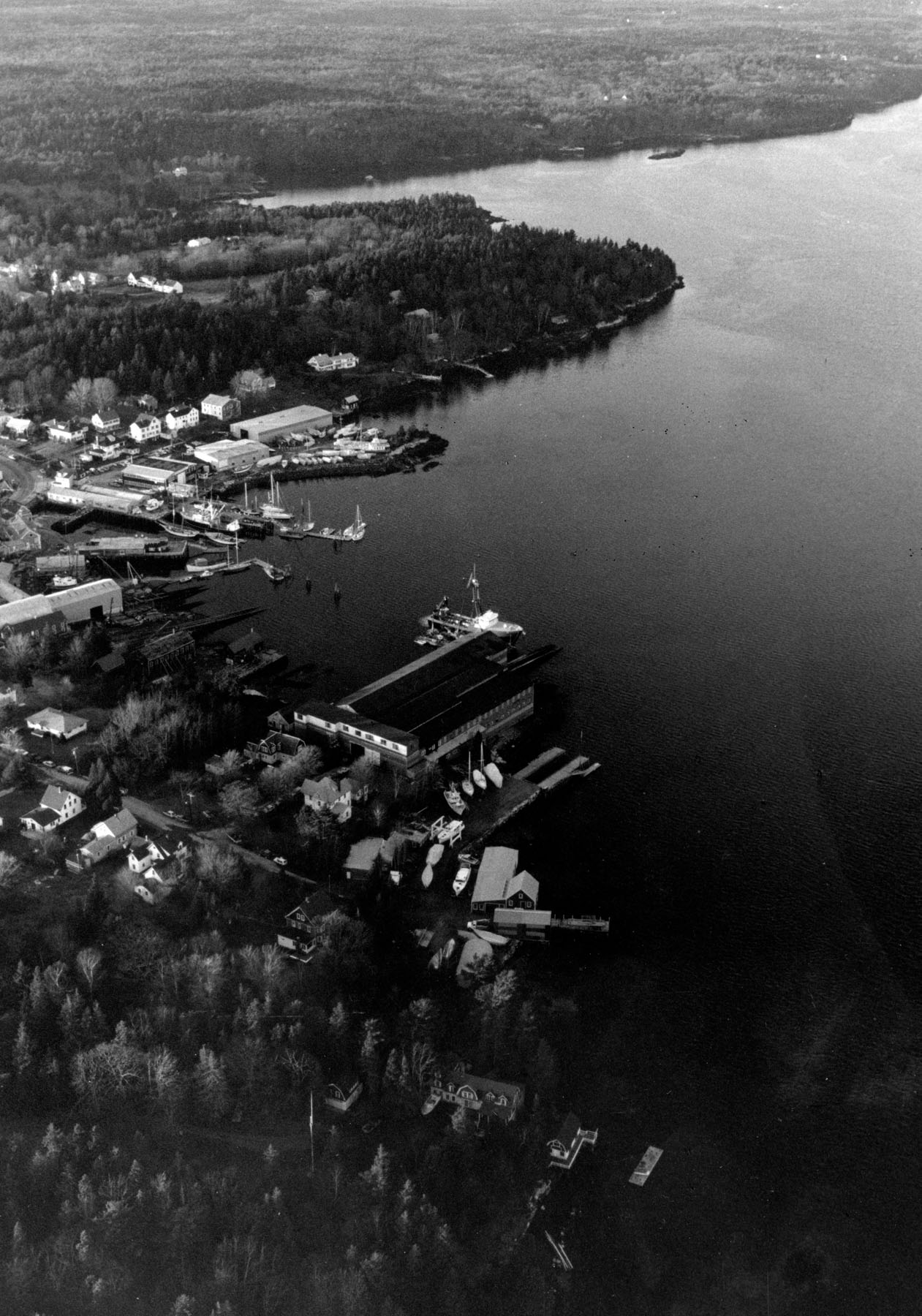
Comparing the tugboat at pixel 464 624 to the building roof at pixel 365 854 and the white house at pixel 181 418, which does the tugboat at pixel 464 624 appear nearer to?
the building roof at pixel 365 854

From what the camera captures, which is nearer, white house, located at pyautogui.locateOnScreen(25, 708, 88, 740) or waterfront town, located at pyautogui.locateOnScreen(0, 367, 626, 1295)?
waterfront town, located at pyautogui.locateOnScreen(0, 367, 626, 1295)

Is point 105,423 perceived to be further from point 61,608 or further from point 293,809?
point 293,809

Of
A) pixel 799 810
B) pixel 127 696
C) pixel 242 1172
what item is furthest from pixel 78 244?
pixel 242 1172

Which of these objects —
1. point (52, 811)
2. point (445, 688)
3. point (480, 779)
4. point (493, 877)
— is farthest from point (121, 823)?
point (445, 688)

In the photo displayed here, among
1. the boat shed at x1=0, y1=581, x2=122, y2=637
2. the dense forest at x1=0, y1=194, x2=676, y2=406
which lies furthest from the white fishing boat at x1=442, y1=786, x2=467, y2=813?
the dense forest at x1=0, y1=194, x2=676, y2=406

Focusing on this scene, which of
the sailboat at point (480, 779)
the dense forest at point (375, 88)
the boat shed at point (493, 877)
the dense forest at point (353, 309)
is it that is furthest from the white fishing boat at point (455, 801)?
the dense forest at point (375, 88)

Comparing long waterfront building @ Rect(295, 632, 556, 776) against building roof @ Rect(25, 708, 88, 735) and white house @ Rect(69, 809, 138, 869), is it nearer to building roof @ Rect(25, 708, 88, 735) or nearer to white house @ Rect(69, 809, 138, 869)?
building roof @ Rect(25, 708, 88, 735)
